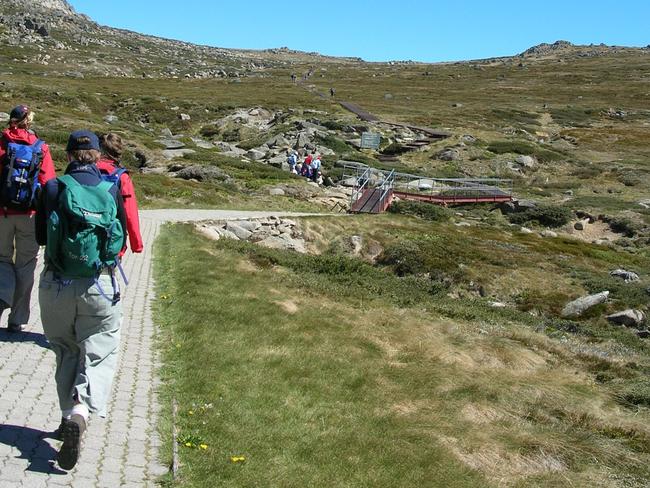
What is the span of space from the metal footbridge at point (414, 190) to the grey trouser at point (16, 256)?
25.5m

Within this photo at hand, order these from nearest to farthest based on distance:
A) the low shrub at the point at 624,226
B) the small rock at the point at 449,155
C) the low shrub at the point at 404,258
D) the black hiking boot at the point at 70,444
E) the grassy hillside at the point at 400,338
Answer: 1. the black hiking boot at the point at 70,444
2. the grassy hillside at the point at 400,338
3. the low shrub at the point at 404,258
4. the low shrub at the point at 624,226
5. the small rock at the point at 449,155

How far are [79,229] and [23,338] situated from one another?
4.01 m

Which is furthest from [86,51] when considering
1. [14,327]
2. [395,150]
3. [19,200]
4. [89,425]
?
[89,425]

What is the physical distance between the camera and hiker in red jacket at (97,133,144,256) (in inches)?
233

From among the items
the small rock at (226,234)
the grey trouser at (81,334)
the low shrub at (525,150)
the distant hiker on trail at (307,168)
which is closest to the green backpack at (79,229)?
the grey trouser at (81,334)

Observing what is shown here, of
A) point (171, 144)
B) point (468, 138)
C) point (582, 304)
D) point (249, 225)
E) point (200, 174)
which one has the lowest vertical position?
point (582, 304)

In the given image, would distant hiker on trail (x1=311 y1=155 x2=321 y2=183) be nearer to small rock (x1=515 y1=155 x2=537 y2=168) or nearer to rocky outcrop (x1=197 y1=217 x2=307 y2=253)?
rocky outcrop (x1=197 y1=217 x2=307 y2=253)

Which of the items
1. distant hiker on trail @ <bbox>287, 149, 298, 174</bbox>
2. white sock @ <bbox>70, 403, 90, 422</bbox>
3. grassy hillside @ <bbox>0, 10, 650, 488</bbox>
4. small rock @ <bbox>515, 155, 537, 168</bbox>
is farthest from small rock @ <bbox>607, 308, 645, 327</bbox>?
small rock @ <bbox>515, 155, 537, 168</bbox>

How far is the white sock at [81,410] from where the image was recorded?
5.34 metres

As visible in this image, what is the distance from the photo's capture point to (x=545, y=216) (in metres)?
38.3

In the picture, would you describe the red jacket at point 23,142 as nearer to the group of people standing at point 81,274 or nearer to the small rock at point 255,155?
the group of people standing at point 81,274

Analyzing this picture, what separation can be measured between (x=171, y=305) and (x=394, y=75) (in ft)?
464

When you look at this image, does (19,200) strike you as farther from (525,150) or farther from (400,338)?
(525,150)

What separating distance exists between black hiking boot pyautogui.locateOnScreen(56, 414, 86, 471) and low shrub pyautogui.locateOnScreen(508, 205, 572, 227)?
3611 centimetres
